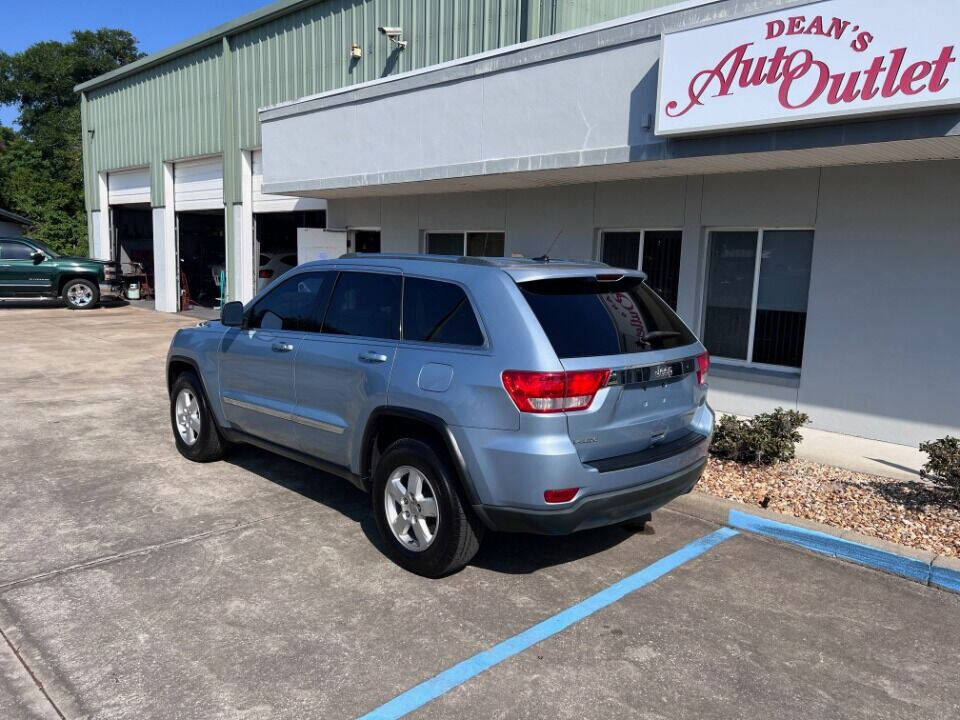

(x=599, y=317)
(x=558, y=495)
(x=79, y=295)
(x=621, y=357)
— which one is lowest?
(x=558, y=495)

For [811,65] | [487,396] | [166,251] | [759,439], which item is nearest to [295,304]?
[487,396]

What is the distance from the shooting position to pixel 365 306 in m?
4.91

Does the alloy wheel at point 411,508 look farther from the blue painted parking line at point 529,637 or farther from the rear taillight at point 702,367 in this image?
the rear taillight at point 702,367

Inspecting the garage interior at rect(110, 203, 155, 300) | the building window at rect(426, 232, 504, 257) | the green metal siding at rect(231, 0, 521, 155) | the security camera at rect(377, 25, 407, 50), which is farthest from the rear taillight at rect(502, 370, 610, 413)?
the garage interior at rect(110, 203, 155, 300)

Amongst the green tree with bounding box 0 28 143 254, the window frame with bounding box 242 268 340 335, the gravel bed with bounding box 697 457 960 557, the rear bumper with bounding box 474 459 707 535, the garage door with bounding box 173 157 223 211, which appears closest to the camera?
the rear bumper with bounding box 474 459 707 535

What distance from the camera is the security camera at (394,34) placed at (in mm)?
13406

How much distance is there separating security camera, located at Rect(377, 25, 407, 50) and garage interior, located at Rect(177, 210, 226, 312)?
11.7 meters

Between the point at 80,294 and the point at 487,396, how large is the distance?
20.4m

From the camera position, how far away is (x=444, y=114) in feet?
32.5

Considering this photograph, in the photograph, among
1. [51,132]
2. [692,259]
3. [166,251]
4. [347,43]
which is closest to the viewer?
[692,259]

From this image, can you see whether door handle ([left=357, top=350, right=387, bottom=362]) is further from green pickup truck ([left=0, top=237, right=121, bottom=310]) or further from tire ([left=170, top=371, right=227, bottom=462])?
green pickup truck ([left=0, top=237, right=121, bottom=310])

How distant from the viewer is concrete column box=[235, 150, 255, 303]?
57.5 feet

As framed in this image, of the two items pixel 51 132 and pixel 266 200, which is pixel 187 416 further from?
pixel 51 132

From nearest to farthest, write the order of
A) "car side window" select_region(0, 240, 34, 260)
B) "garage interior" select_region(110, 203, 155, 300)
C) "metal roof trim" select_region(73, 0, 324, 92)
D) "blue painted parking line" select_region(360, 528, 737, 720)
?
"blue painted parking line" select_region(360, 528, 737, 720) → "metal roof trim" select_region(73, 0, 324, 92) → "car side window" select_region(0, 240, 34, 260) → "garage interior" select_region(110, 203, 155, 300)
